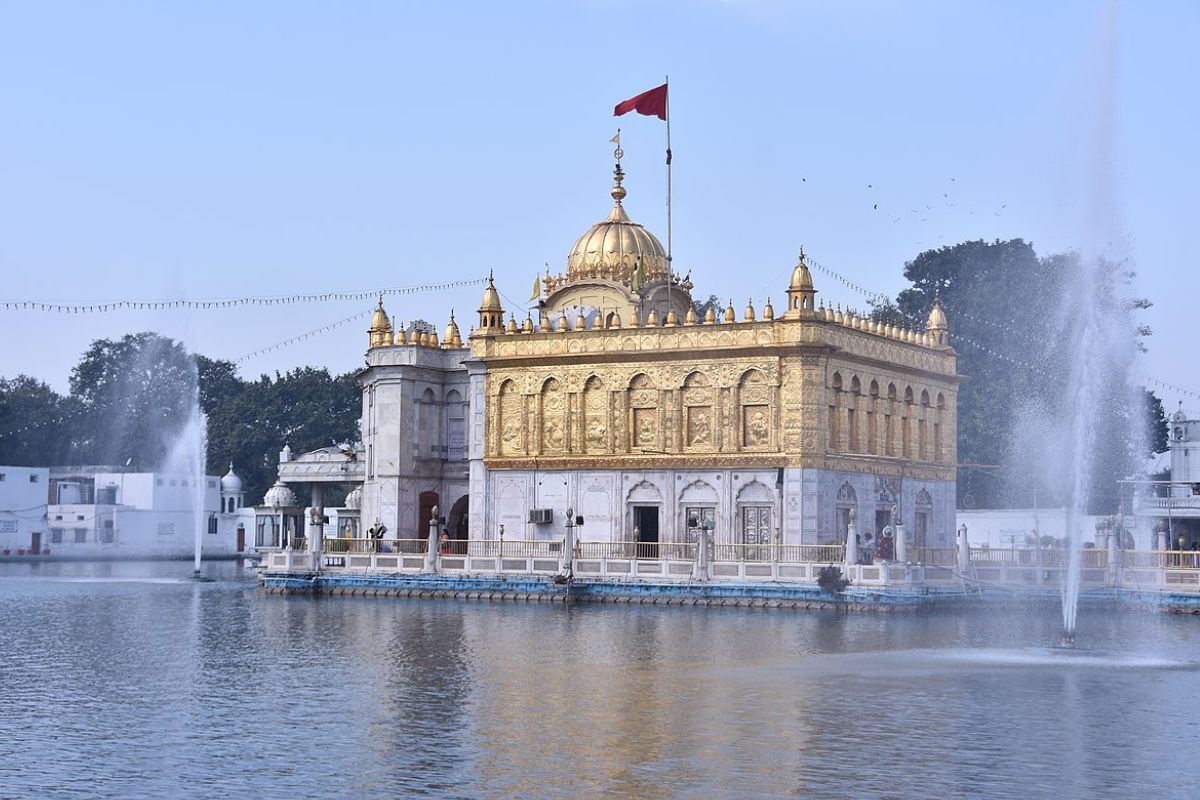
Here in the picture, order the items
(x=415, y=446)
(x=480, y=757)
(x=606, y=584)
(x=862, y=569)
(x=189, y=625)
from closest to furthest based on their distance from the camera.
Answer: (x=480, y=757) < (x=189, y=625) < (x=862, y=569) < (x=606, y=584) < (x=415, y=446)

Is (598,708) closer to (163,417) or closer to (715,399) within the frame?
(715,399)

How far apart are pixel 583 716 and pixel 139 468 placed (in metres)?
93.4

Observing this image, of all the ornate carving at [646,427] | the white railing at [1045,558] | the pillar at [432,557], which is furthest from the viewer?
the ornate carving at [646,427]

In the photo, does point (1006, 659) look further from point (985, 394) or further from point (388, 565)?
point (985, 394)

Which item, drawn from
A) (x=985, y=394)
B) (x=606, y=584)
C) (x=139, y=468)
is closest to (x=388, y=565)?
(x=606, y=584)

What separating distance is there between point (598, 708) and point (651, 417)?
98.2 feet

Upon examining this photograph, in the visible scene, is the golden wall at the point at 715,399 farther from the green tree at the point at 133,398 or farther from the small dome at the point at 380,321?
the green tree at the point at 133,398

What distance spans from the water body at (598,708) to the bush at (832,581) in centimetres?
343

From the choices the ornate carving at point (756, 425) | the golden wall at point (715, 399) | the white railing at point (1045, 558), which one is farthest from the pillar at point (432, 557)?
the white railing at point (1045, 558)

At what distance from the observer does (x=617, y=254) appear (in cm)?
6259

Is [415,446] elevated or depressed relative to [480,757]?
elevated

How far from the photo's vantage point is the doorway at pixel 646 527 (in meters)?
55.3

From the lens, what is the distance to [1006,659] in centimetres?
3297

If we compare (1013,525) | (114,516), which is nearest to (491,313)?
(1013,525)
